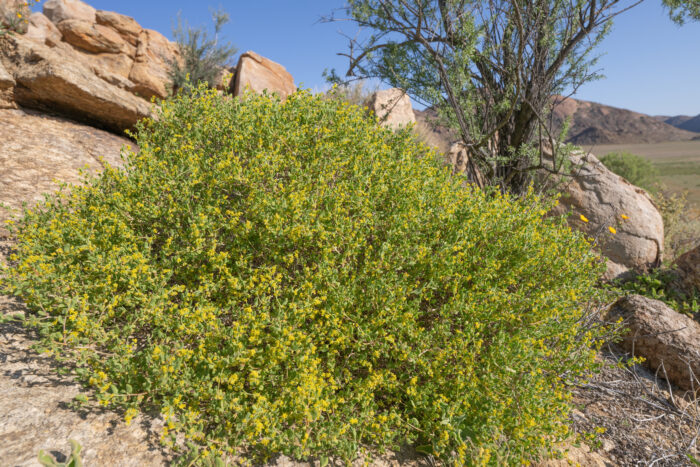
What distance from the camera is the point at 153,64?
12594 millimetres

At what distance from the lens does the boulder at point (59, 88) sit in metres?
6.39

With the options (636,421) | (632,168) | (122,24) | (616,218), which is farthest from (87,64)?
(632,168)

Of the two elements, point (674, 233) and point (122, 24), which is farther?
point (122, 24)

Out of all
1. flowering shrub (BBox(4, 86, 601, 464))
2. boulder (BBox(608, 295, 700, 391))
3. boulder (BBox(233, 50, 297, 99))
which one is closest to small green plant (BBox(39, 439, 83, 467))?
flowering shrub (BBox(4, 86, 601, 464))

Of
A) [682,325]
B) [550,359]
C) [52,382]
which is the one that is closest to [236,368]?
[52,382]

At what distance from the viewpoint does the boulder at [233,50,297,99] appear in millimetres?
12797

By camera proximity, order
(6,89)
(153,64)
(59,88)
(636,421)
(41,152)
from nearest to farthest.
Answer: (636,421) → (41,152) → (6,89) → (59,88) → (153,64)

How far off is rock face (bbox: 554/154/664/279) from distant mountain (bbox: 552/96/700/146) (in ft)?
364

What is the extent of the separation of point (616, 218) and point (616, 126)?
13179cm

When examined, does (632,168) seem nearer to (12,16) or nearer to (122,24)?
(122,24)

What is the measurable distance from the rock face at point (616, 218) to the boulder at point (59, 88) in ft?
28.3

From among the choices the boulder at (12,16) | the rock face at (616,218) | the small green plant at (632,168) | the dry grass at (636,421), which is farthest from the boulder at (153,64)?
the small green plant at (632,168)

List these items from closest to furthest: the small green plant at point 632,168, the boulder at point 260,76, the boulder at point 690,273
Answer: the boulder at point 690,273 < the boulder at point 260,76 < the small green plant at point 632,168

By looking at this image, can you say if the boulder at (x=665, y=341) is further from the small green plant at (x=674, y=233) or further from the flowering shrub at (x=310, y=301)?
the small green plant at (x=674, y=233)
